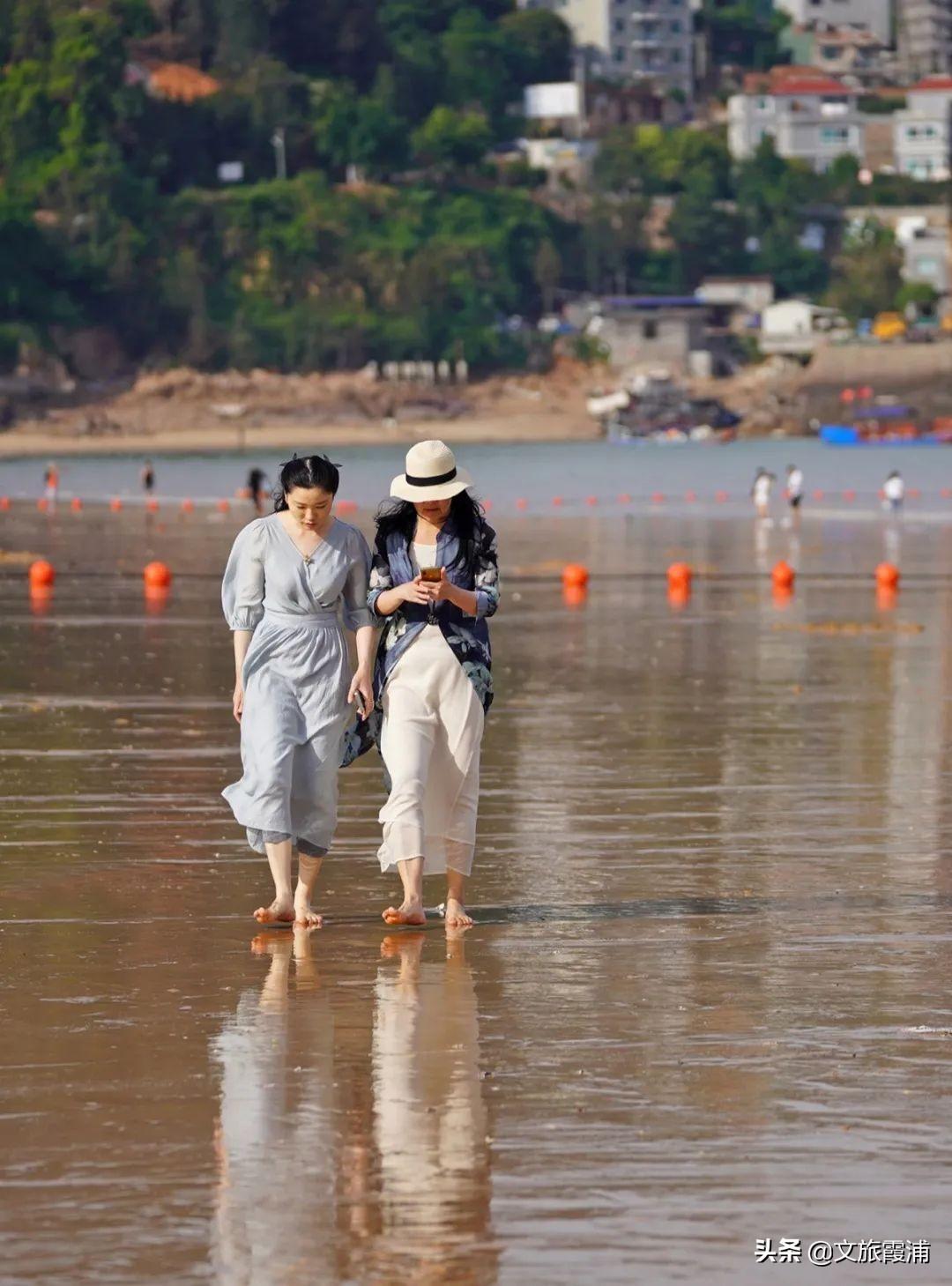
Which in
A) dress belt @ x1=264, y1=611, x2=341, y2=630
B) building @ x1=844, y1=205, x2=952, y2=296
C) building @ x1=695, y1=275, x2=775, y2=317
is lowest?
building @ x1=695, y1=275, x2=775, y2=317

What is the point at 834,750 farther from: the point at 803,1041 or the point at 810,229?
the point at 810,229

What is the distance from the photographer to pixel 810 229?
183250 mm

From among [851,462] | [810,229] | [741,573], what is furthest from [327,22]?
[741,573]

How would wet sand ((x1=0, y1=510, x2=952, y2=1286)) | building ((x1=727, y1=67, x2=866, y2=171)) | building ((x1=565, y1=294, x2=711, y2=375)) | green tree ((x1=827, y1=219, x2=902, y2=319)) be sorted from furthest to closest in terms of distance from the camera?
building ((x1=727, y1=67, x2=866, y2=171)), green tree ((x1=827, y1=219, x2=902, y2=319)), building ((x1=565, y1=294, x2=711, y2=375)), wet sand ((x1=0, y1=510, x2=952, y2=1286))

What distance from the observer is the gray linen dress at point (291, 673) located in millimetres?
9086

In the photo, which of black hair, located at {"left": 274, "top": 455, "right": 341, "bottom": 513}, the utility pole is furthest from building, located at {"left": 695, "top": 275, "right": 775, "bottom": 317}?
black hair, located at {"left": 274, "top": 455, "right": 341, "bottom": 513}

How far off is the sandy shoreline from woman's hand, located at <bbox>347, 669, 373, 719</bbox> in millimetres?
121469

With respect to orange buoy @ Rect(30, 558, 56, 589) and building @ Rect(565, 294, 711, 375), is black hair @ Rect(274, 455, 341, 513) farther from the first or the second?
building @ Rect(565, 294, 711, 375)

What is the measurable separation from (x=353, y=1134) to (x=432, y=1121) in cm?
22

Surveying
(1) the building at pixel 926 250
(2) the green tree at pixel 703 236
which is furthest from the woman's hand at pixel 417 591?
(1) the building at pixel 926 250

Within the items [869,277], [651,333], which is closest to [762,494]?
[651,333]

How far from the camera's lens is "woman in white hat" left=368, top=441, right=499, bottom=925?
9.15 meters

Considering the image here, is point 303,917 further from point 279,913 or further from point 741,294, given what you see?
point 741,294

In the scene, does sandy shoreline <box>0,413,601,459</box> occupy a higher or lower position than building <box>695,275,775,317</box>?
lower
